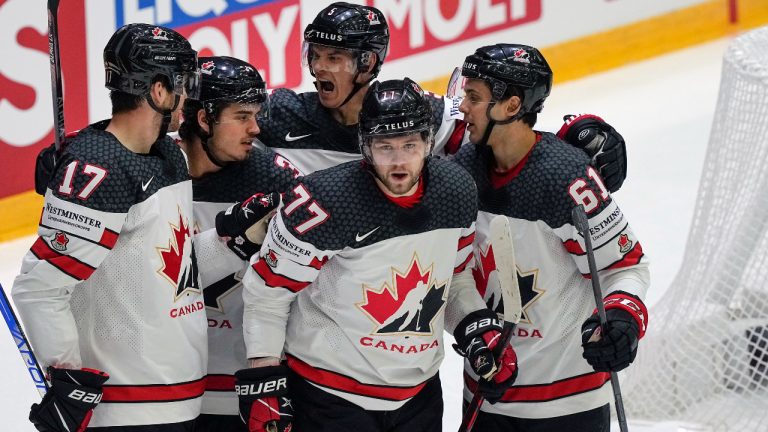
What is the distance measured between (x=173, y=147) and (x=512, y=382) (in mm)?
922

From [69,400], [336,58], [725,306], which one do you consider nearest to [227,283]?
[69,400]

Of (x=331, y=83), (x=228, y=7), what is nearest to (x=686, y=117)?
(x=228, y=7)

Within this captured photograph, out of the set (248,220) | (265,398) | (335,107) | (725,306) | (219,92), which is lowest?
(725,306)

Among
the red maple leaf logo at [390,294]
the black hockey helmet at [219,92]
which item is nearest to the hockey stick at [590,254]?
the red maple leaf logo at [390,294]

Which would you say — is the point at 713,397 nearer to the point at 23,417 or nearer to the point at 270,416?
the point at 270,416

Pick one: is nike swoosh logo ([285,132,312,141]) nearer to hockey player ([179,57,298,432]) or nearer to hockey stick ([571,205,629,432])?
hockey player ([179,57,298,432])

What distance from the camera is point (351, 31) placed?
3531mm

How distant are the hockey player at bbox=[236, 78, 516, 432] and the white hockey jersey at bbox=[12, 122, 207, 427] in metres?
0.16

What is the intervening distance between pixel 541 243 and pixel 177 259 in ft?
2.71

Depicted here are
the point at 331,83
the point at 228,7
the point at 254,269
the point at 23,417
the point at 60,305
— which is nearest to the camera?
the point at 60,305

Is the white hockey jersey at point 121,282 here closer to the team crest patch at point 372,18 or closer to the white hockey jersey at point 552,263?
the white hockey jersey at point 552,263

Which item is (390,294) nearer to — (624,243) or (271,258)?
(271,258)

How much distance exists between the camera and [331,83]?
3.54m

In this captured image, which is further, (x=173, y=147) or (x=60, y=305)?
(x=173, y=147)
